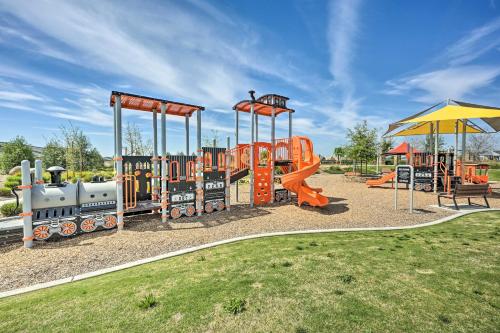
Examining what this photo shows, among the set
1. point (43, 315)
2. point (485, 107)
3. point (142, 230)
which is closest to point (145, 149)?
point (142, 230)

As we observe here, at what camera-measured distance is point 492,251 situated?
5.24 metres

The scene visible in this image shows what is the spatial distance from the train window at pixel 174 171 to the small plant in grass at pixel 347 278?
6986mm

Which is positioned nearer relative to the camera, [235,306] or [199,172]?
[235,306]

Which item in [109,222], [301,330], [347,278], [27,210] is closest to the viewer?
[301,330]

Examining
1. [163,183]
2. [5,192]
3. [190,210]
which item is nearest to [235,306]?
[163,183]

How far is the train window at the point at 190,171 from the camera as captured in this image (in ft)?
31.5

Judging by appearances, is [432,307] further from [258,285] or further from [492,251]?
[492,251]

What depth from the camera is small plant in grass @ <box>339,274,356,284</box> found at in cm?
395

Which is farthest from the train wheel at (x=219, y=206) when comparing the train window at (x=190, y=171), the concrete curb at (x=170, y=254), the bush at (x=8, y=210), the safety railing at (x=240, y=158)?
the bush at (x=8, y=210)

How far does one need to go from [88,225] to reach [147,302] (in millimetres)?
5522

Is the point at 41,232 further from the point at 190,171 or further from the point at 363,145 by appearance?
the point at 363,145

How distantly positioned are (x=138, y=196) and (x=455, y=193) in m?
13.3

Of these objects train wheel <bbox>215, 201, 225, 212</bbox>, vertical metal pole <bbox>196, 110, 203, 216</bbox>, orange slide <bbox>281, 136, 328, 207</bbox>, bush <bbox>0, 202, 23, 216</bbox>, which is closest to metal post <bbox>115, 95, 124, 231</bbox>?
vertical metal pole <bbox>196, 110, 203, 216</bbox>

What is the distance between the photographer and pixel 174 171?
937 cm
